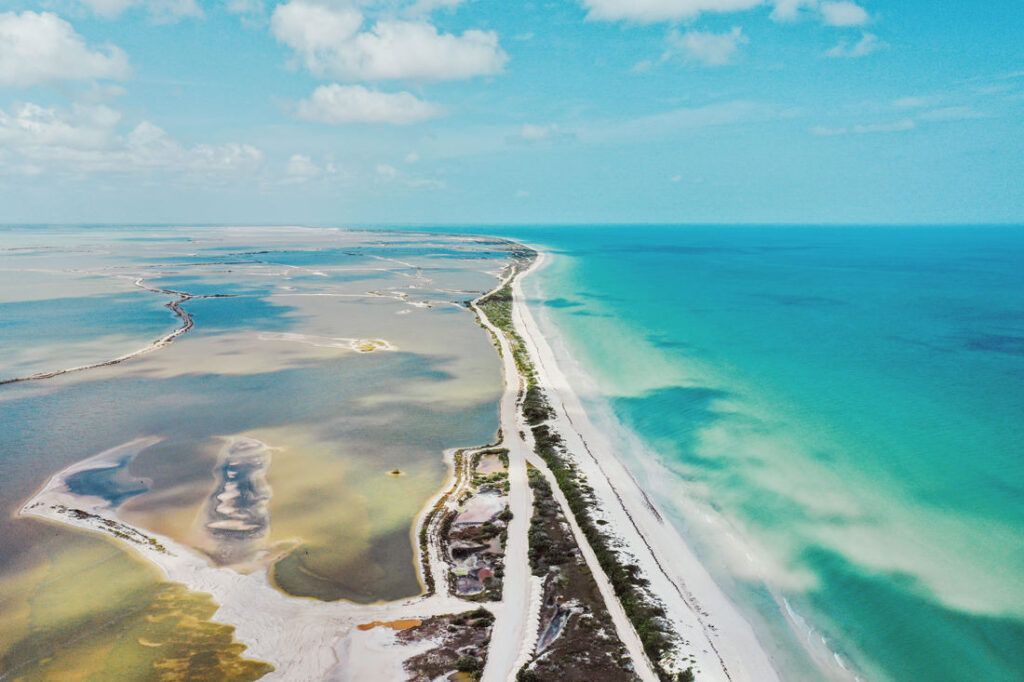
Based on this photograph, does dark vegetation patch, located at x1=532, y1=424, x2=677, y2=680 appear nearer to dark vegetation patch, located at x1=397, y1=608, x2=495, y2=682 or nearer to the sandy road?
the sandy road

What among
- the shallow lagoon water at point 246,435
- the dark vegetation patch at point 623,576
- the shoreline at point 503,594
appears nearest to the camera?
the shoreline at point 503,594

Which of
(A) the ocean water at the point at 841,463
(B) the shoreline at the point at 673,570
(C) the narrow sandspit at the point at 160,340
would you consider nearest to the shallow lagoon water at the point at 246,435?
(C) the narrow sandspit at the point at 160,340

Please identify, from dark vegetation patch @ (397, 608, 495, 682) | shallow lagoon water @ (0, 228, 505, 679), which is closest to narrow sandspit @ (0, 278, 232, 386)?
shallow lagoon water @ (0, 228, 505, 679)

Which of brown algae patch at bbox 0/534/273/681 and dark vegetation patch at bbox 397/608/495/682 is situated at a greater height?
brown algae patch at bbox 0/534/273/681

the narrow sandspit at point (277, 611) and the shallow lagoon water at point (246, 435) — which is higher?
the shallow lagoon water at point (246, 435)

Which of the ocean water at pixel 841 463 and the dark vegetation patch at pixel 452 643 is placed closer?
the dark vegetation patch at pixel 452 643

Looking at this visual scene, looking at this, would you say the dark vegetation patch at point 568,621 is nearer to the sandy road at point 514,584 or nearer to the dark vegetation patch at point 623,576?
the sandy road at point 514,584

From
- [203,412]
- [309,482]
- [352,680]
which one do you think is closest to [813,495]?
[352,680]

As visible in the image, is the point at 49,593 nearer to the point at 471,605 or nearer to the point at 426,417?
the point at 471,605
